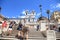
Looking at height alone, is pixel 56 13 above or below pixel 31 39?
above

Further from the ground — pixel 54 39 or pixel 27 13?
pixel 27 13

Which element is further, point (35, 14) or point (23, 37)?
point (35, 14)

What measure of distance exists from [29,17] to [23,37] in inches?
1218

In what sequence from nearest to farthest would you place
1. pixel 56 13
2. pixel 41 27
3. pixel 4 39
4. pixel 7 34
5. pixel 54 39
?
pixel 54 39 → pixel 4 39 → pixel 7 34 → pixel 41 27 → pixel 56 13

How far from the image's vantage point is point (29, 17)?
4756 cm

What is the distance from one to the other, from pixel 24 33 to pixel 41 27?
19204 millimetres

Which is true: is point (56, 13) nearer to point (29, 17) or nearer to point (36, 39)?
point (29, 17)

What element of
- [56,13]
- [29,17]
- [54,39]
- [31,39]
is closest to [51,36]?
[54,39]

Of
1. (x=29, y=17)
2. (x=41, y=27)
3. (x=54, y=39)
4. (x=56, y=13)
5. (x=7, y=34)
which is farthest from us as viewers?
(x=56, y=13)

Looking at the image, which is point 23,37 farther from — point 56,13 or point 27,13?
point 56,13

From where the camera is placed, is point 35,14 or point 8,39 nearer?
point 8,39

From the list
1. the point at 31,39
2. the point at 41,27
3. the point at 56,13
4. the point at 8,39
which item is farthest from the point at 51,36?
the point at 56,13

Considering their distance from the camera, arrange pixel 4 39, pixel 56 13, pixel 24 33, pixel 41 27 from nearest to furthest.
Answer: pixel 24 33 < pixel 4 39 < pixel 41 27 < pixel 56 13

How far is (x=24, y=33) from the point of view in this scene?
54.5ft
